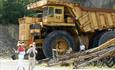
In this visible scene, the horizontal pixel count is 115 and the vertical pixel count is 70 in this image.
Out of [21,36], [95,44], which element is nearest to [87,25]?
[95,44]

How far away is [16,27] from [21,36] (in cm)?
1738

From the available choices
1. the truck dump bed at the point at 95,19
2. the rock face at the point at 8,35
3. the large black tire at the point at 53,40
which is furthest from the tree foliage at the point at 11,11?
the large black tire at the point at 53,40

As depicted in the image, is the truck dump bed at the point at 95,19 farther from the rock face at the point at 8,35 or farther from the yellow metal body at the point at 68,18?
the rock face at the point at 8,35

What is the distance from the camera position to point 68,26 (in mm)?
32219

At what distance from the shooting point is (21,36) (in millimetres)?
32500

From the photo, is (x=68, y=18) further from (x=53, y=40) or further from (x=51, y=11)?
(x=53, y=40)

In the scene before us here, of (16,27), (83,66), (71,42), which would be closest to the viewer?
(83,66)

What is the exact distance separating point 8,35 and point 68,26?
17.7 meters

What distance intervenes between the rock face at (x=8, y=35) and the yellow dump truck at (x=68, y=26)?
1307 cm

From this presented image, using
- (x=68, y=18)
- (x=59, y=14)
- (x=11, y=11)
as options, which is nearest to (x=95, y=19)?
(x=68, y=18)

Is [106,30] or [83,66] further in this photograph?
[106,30]

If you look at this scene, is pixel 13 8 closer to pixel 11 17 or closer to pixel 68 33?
pixel 11 17

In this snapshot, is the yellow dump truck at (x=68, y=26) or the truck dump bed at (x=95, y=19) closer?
the yellow dump truck at (x=68, y=26)

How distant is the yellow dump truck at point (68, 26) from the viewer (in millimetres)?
31531
